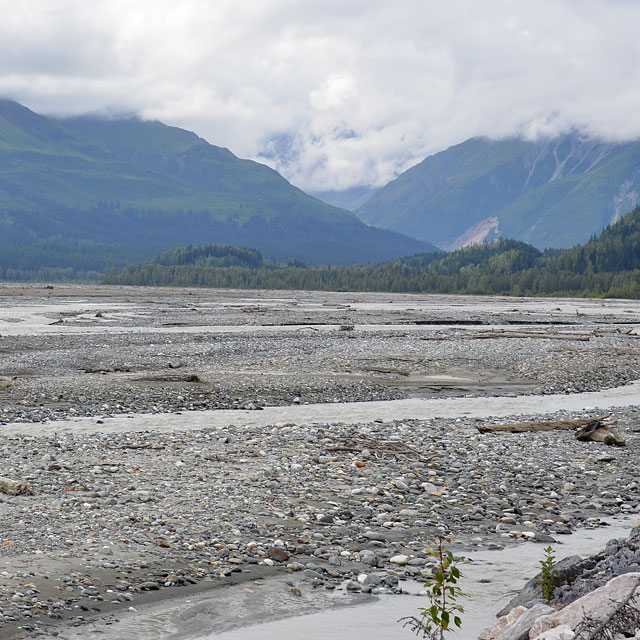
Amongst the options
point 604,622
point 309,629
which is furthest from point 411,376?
point 604,622

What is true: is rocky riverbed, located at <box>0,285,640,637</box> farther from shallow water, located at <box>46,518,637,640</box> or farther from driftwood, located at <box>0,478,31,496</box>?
shallow water, located at <box>46,518,637,640</box>

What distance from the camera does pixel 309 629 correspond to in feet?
32.6

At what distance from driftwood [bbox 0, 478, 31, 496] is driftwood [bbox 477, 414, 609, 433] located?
11609mm

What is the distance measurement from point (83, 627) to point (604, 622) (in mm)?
5718

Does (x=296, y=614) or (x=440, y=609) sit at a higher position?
(x=440, y=609)

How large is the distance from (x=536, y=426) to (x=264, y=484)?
30.8ft

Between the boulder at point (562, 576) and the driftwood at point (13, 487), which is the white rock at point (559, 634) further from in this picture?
the driftwood at point (13, 487)

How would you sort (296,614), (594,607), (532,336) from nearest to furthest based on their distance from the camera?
(594,607) < (296,614) < (532,336)

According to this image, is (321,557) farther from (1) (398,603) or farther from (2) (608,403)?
(2) (608,403)

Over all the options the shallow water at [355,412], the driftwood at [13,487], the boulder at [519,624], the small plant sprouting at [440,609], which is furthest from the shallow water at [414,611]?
the shallow water at [355,412]

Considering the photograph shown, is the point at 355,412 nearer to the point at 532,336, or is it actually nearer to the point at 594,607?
the point at 594,607

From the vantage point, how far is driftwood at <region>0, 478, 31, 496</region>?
14.4 metres

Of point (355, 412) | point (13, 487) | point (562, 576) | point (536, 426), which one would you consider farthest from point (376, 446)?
point (562, 576)

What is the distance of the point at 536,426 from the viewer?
22188 millimetres
